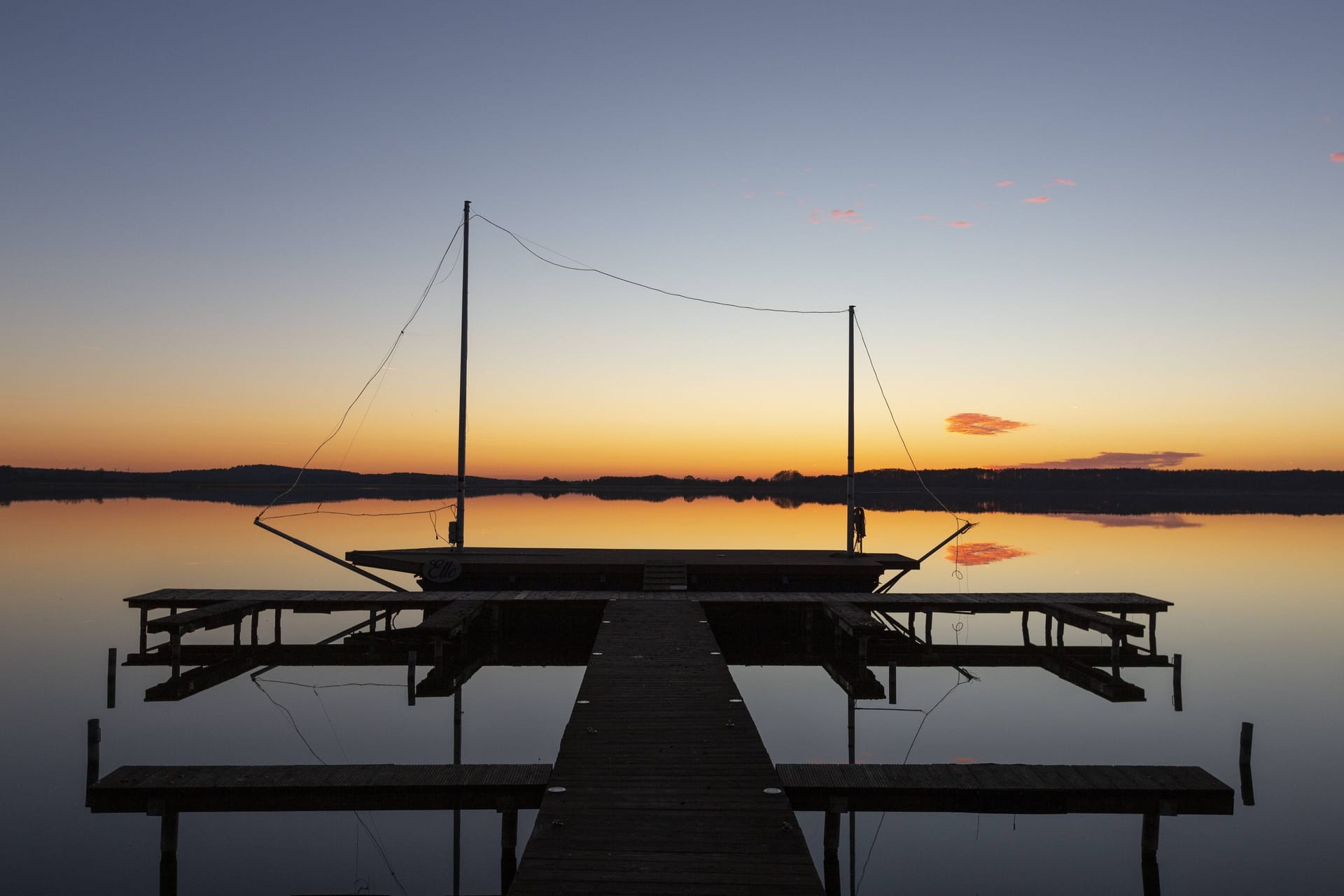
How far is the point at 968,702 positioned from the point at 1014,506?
405 feet

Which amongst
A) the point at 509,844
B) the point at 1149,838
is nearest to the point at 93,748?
the point at 509,844

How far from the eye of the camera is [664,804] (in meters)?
8.08

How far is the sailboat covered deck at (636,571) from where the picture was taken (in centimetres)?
2375

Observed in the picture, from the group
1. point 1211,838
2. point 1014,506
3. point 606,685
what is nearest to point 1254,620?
point 1211,838

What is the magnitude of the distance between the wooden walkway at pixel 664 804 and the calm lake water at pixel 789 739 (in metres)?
2.79

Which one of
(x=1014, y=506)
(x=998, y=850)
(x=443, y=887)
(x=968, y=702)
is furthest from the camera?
(x=1014, y=506)

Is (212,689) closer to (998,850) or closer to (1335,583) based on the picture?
(998,850)

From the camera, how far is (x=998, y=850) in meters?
12.2

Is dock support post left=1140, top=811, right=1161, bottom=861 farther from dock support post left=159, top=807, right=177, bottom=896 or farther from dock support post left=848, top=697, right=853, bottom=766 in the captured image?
dock support post left=159, top=807, right=177, bottom=896

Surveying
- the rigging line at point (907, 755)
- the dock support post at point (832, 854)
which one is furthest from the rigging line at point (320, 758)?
the rigging line at point (907, 755)

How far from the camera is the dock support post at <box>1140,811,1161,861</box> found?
34.7 feet

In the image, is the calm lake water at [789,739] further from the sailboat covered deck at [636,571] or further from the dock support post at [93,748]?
the sailboat covered deck at [636,571]

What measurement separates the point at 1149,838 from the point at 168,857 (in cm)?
1315

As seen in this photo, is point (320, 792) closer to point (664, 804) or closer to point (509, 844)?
point (509, 844)
